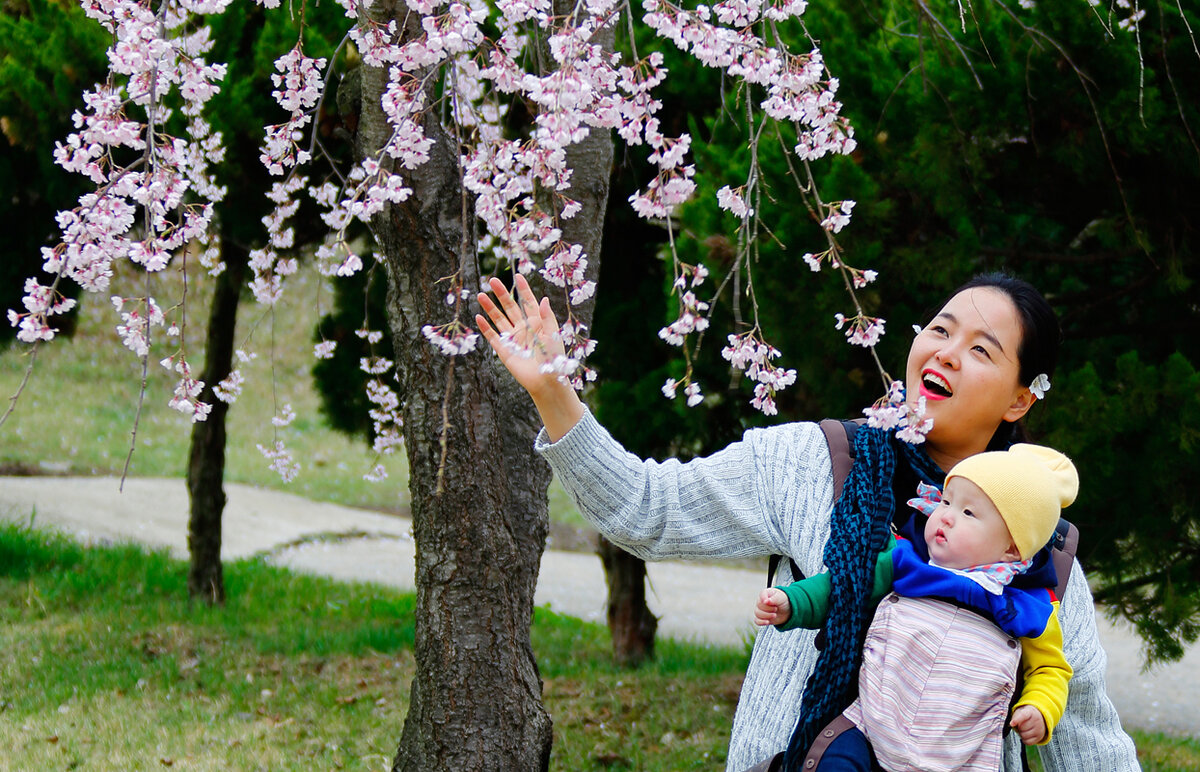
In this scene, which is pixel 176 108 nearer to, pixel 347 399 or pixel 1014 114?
pixel 347 399

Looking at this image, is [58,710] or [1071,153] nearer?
[1071,153]

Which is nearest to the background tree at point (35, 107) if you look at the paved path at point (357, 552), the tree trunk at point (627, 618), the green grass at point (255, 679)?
the green grass at point (255, 679)

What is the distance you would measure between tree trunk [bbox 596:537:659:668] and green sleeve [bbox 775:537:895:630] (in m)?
3.63

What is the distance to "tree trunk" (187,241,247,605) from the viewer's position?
5559mm

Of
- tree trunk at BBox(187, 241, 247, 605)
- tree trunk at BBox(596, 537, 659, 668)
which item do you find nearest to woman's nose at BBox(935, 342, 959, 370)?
tree trunk at BBox(596, 537, 659, 668)

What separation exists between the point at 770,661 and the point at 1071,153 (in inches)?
91.1

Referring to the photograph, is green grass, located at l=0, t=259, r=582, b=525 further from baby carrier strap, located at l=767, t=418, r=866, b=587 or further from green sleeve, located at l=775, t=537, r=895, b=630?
green sleeve, located at l=775, t=537, r=895, b=630

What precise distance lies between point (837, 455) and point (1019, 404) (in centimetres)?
35

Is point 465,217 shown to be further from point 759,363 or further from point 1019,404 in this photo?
point 1019,404

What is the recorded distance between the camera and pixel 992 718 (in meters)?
1.53

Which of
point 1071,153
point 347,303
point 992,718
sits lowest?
point 992,718

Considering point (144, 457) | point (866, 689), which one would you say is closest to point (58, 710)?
point (866, 689)

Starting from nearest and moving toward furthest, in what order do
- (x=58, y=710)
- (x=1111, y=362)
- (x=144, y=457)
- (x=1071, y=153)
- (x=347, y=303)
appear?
(x=1071, y=153), (x=1111, y=362), (x=58, y=710), (x=347, y=303), (x=144, y=457)

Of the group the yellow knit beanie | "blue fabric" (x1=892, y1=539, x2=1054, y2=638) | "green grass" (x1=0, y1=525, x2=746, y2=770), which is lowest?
"green grass" (x1=0, y1=525, x2=746, y2=770)
